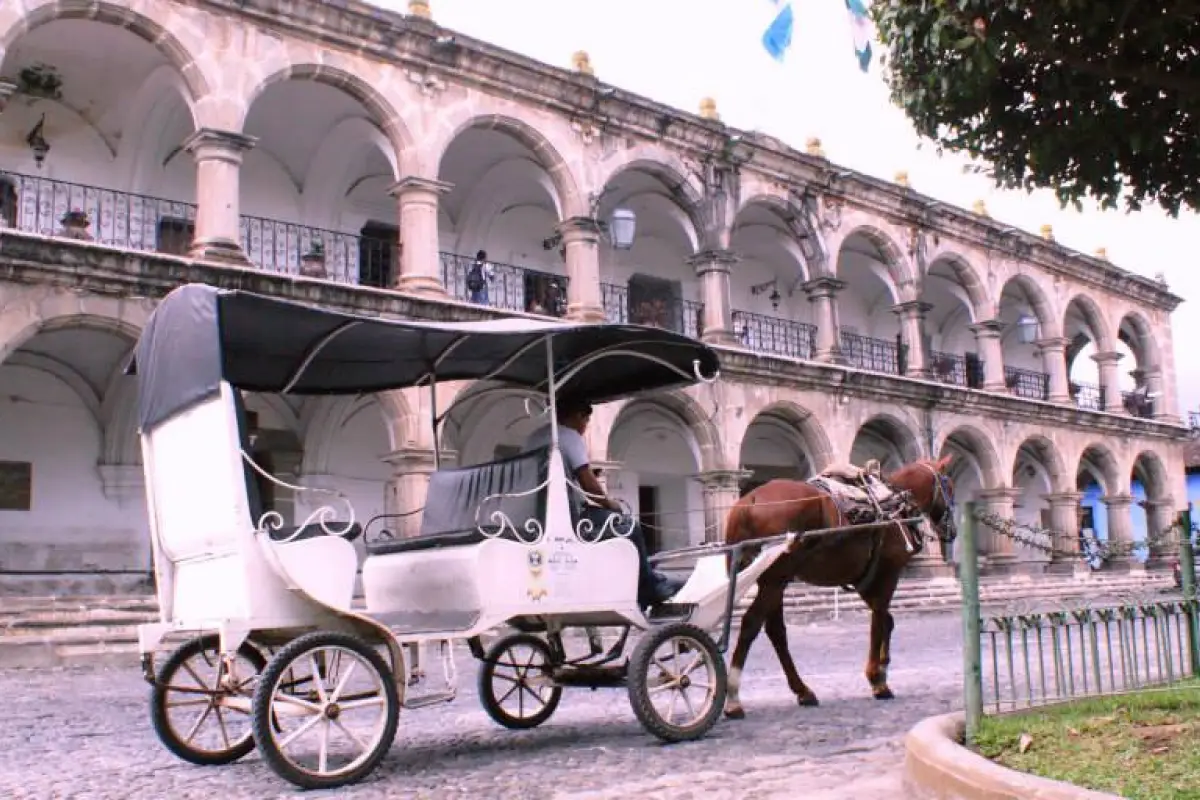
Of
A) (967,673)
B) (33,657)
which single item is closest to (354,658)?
(967,673)

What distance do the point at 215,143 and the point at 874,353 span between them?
16882 mm

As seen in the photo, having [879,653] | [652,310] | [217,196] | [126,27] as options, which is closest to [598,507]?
[879,653]

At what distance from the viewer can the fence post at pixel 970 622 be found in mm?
5164

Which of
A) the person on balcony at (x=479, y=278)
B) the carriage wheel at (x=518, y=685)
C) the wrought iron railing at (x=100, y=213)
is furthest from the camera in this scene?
the person on balcony at (x=479, y=278)

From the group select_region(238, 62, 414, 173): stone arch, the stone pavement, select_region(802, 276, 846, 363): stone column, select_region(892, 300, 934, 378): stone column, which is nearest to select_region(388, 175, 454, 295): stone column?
select_region(238, 62, 414, 173): stone arch

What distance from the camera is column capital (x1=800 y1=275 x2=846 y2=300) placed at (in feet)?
71.8

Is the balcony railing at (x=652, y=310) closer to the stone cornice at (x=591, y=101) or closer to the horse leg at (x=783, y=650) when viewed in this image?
the stone cornice at (x=591, y=101)

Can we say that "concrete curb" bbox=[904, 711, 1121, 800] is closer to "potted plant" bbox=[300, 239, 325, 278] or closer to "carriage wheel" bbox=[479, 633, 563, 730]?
"carriage wheel" bbox=[479, 633, 563, 730]

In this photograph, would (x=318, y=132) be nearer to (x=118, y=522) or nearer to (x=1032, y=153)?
(x=118, y=522)

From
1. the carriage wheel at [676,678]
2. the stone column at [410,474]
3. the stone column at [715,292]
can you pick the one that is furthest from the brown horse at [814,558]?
the stone column at [715,292]

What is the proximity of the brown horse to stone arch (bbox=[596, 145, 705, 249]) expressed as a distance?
12237 millimetres

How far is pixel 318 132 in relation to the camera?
17.8 meters

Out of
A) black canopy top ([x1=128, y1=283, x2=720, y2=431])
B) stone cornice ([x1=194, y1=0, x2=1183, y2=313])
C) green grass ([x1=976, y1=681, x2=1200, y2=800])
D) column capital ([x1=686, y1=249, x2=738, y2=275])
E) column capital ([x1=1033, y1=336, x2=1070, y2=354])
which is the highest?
stone cornice ([x1=194, y1=0, x2=1183, y2=313])

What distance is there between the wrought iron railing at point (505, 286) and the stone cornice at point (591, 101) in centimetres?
282
